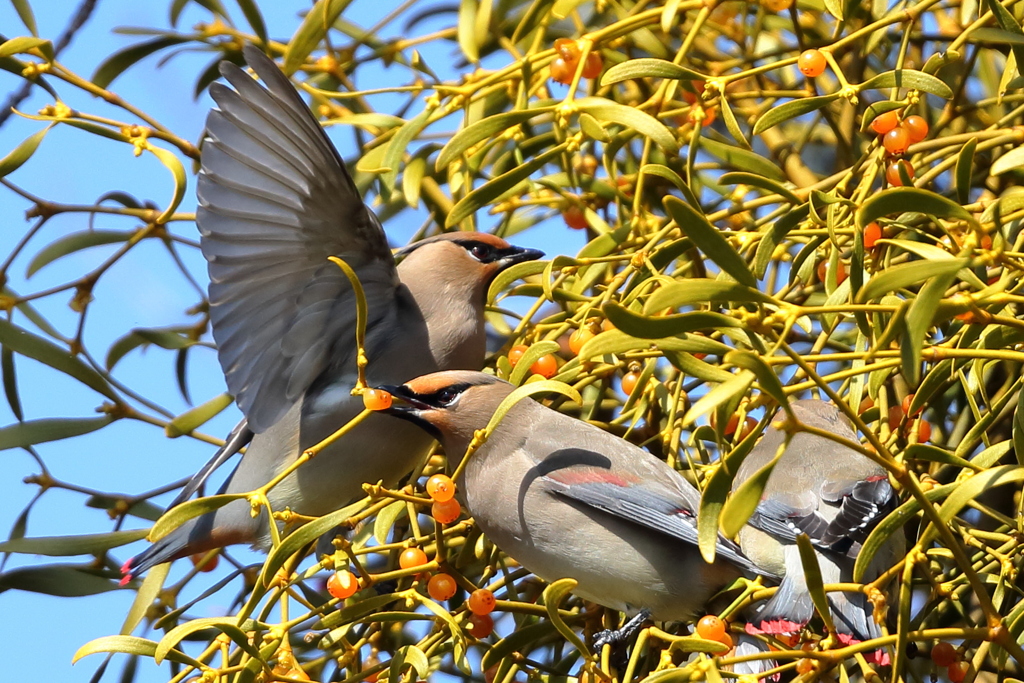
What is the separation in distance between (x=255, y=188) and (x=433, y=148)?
0.39m

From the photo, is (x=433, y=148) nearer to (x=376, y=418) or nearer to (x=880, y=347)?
(x=376, y=418)

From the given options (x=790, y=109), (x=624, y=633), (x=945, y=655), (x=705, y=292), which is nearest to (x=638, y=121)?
(x=790, y=109)

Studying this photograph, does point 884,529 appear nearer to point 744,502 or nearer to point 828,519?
point 744,502

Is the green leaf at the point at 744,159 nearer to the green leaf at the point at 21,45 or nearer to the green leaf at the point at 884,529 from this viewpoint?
the green leaf at the point at 884,529

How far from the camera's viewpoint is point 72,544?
2.18m

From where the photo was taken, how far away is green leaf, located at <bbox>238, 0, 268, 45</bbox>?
250cm

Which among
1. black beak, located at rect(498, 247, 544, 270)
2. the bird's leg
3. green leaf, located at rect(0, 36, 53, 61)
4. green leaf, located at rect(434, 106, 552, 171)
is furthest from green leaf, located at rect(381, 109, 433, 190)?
the bird's leg

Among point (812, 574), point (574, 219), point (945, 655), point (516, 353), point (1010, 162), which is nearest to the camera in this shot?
point (812, 574)

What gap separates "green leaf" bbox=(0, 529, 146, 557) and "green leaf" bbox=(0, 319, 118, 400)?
261 mm

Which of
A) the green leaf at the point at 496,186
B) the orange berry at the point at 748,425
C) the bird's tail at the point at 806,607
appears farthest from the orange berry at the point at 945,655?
the green leaf at the point at 496,186

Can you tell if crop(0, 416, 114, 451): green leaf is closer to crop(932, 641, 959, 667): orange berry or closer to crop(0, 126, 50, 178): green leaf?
crop(0, 126, 50, 178): green leaf

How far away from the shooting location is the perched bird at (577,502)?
1.99 metres

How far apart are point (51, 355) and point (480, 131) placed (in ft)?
2.91

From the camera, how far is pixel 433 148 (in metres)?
2.48
